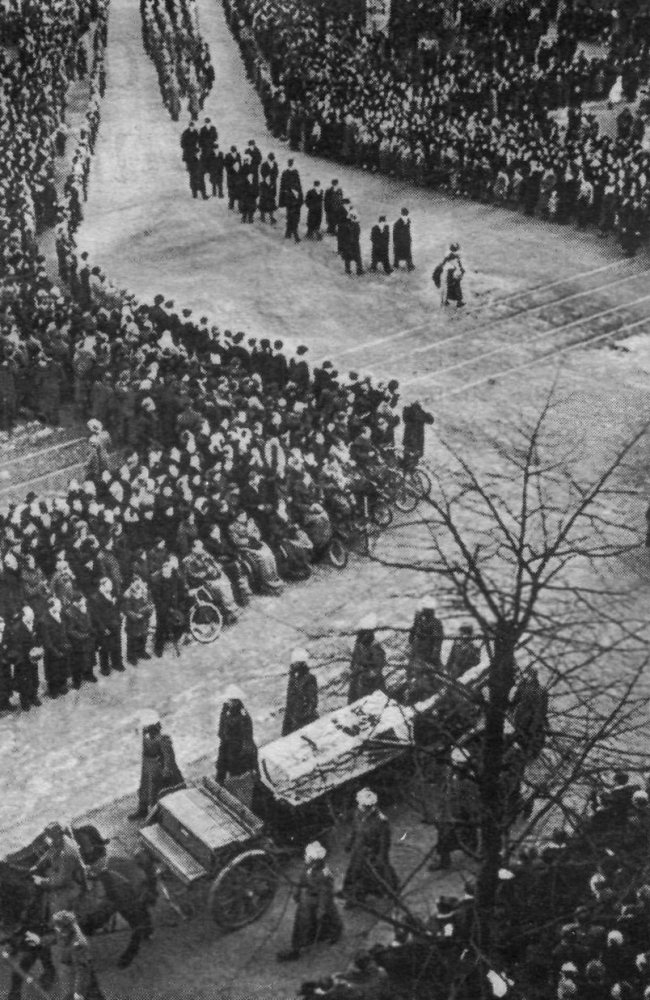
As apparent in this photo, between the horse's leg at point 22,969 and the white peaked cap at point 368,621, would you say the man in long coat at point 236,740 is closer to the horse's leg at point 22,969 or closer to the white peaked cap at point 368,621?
the white peaked cap at point 368,621

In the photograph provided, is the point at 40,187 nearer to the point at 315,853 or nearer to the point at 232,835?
the point at 232,835

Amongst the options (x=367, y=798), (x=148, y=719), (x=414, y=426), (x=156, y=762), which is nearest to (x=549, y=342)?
(x=414, y=426)

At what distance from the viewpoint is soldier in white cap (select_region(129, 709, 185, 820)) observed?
1552 cm

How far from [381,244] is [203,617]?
1497 cm

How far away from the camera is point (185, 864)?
1406 cm

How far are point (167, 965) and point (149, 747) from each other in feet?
8.25

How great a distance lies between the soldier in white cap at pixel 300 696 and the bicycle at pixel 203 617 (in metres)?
2.74

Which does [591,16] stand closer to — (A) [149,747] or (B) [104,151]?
(B) [104,151]

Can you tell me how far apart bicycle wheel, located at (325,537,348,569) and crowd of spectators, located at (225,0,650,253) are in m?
15.1

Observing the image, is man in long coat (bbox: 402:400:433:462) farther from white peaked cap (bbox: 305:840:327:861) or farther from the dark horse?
the dark horse

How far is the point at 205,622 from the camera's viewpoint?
19.3 metres

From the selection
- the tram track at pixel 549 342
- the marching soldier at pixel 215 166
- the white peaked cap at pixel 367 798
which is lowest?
the white peaked cap at pixel 367 798

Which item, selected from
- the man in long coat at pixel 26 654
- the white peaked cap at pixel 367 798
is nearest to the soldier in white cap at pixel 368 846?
the white peaked cap at pixel 367 798

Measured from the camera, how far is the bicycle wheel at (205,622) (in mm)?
19234
